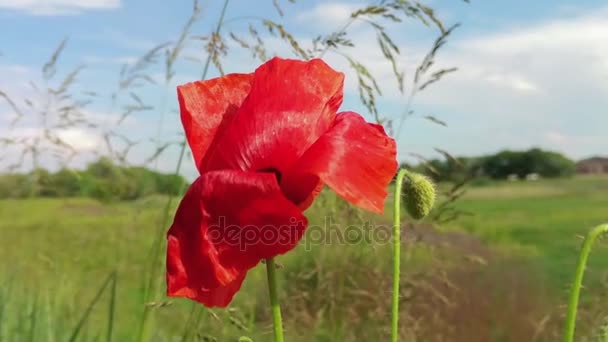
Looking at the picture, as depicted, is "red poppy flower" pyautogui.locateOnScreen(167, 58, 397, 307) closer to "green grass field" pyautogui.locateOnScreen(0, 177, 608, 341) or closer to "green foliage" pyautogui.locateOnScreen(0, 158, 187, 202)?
"green grass field" pyautogui.locateOnScreen(0, 177, 608, 341)

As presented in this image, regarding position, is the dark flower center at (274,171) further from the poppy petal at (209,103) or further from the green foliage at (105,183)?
the green foliage at (105,183)

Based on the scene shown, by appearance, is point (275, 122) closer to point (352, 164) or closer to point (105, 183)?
point (352, 164)

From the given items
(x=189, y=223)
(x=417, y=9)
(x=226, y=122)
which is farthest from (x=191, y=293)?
(x=417, y=9)

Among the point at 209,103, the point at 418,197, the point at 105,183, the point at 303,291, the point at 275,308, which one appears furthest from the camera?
the point at 105,183

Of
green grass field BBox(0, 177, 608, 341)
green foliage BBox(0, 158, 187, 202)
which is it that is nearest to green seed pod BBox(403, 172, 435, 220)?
green grass field BBox(0, 177, 608, 341)

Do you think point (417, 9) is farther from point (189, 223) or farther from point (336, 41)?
point (189, 223)

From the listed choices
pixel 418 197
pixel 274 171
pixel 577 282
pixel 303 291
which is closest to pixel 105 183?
pixel 303 291
